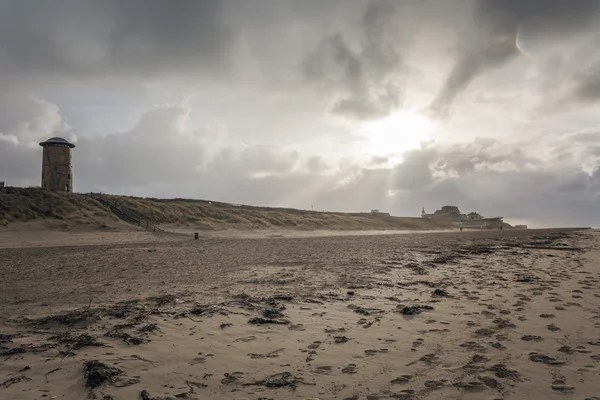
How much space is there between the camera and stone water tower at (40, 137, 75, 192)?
54.9m

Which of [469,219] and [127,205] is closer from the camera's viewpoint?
[127,205]

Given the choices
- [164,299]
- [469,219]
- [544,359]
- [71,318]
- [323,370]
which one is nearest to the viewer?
[323,370]

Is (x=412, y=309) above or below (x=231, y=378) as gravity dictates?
above

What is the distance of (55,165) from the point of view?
55312 millimetres

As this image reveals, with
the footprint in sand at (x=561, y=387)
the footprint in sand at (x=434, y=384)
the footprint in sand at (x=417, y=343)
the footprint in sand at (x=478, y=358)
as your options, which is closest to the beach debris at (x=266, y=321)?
the footprint in sand at (x=417, y=343)

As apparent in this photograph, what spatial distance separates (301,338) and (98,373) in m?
3.08

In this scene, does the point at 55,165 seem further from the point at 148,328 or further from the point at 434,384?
the point at 434,384

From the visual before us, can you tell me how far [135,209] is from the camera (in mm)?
50562

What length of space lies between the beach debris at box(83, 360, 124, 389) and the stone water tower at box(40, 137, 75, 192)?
2353 inches

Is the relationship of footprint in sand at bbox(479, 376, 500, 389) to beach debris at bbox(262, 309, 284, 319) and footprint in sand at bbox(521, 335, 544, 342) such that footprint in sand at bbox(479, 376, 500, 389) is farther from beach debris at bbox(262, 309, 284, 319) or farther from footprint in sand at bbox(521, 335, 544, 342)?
beach debris at bbox(262, 309, 284, 319)

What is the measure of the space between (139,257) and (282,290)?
39.2 ft

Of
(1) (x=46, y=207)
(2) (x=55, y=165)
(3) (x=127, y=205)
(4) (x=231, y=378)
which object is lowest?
(4) (x=231, y=378)

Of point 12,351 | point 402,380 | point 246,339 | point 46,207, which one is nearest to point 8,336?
point 12,351

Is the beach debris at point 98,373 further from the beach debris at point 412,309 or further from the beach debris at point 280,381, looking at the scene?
the beach debris at point 412,309
